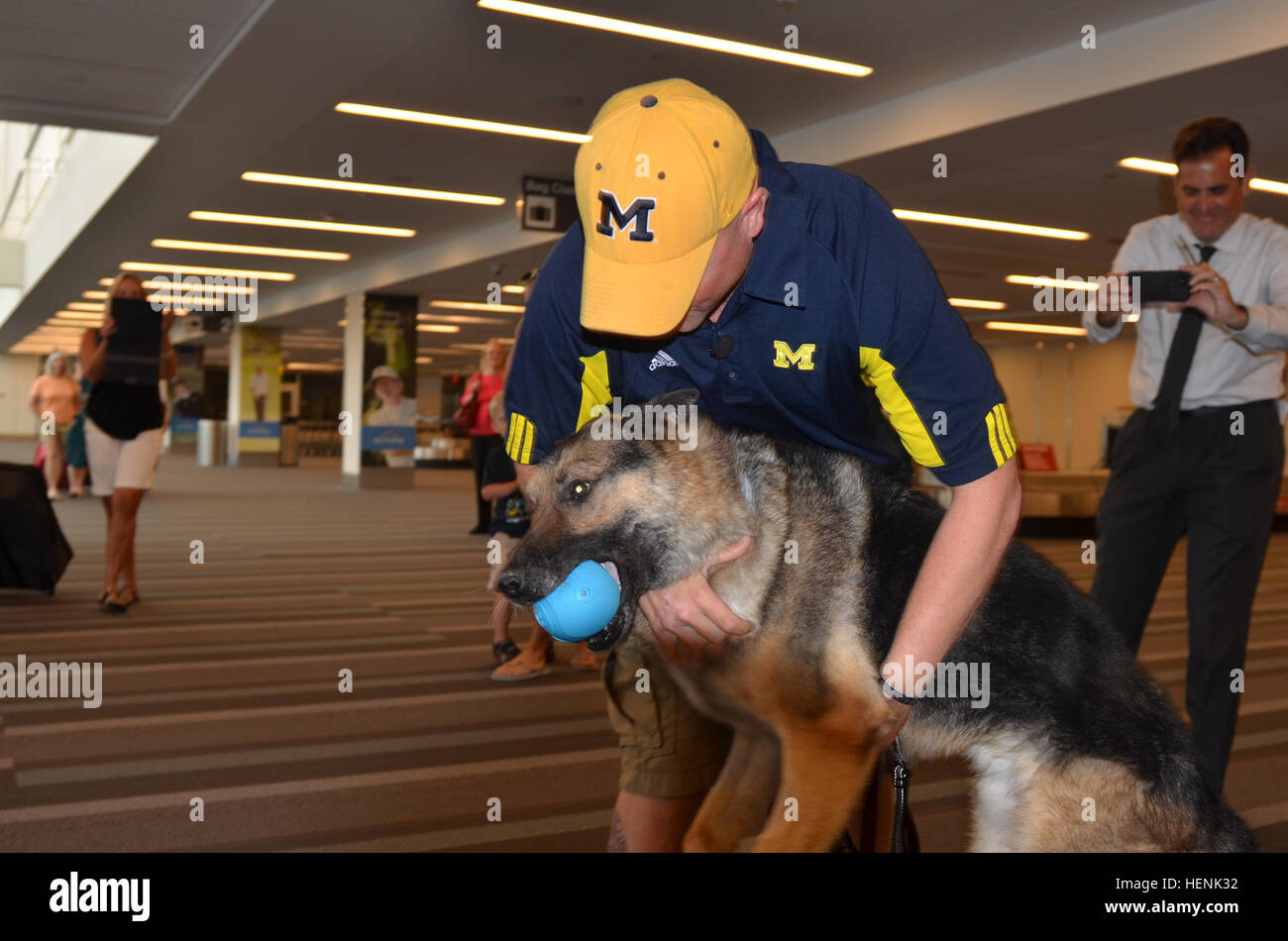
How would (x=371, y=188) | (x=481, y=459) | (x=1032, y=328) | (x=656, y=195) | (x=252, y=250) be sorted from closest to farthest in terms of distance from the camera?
(x=656, y=195) → (x=481, y=459) → (x=371, y=188) → (x=252, y=250) → (x=1032, y=328)

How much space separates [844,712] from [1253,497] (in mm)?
2761

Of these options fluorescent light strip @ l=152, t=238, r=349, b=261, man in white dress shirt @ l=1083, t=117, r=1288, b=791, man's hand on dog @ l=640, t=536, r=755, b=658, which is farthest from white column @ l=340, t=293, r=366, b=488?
man's hand on dog @ l=640, t=536, r=755, b=658

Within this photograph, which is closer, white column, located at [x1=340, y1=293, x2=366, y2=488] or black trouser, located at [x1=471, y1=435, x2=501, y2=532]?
black trouser, located at [x1=471, y1=435, x2=501, y2=532]

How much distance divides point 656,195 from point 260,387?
36.2 meters

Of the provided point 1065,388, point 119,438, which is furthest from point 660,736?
point 1065,388

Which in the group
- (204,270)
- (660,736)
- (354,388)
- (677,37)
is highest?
(204,270)

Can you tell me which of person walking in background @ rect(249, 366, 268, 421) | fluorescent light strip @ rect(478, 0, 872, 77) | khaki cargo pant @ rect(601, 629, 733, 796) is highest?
fluorescent light strip @ rect(478, 0, 872, 77)

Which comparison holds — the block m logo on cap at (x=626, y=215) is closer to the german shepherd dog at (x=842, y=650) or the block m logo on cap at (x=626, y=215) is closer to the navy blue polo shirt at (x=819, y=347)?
the navy blue polo shirt at (x=819, y=347)

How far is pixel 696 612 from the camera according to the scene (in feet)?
5.99

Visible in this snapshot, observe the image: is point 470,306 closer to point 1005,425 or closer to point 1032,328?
point 1032,328

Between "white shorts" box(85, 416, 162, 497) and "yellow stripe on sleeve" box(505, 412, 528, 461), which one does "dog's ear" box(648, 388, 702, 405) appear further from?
"white shorts" box(85, 416, 162, 497)

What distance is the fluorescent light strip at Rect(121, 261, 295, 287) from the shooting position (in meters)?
24.8

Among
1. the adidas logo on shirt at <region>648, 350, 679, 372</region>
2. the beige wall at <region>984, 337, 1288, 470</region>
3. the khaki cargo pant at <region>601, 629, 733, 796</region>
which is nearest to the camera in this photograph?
the adidas logo on shirt at <region>648, 350, 679, 372</region>
